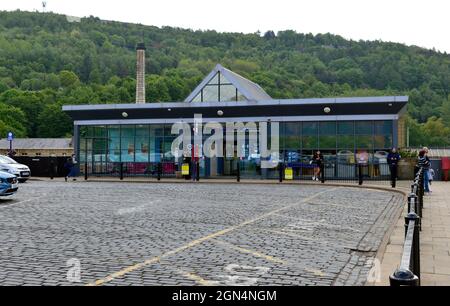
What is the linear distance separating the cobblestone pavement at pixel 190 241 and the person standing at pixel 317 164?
1258 cm

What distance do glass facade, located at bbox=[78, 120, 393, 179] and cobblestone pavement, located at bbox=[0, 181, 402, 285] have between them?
1511 cm

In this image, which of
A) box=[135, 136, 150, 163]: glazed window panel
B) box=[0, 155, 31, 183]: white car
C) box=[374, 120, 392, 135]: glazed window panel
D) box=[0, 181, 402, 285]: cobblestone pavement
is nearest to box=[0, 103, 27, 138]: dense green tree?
box=[135, 136, 150, 163]: glazed window panel

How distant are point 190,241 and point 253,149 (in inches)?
958

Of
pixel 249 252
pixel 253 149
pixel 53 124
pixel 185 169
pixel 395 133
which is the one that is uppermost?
pixel 53 124

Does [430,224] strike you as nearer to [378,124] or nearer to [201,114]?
[378,124]

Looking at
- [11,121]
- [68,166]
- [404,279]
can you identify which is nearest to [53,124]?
[11,121]

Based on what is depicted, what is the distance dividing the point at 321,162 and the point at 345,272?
22.7m

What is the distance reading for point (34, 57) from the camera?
124 m

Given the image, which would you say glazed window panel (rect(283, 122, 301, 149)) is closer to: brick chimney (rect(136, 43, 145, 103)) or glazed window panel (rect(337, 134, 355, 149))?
glazed window panel (rect(337, 134, 355, 149))

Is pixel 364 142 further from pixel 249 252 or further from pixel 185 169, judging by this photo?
pixel 249 252

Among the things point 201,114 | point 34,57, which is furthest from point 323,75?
point 201,114

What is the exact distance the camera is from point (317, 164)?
30.3 m

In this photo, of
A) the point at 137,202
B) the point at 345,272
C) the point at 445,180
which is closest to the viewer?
the point at 345,272

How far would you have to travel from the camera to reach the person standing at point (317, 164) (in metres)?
29.6
